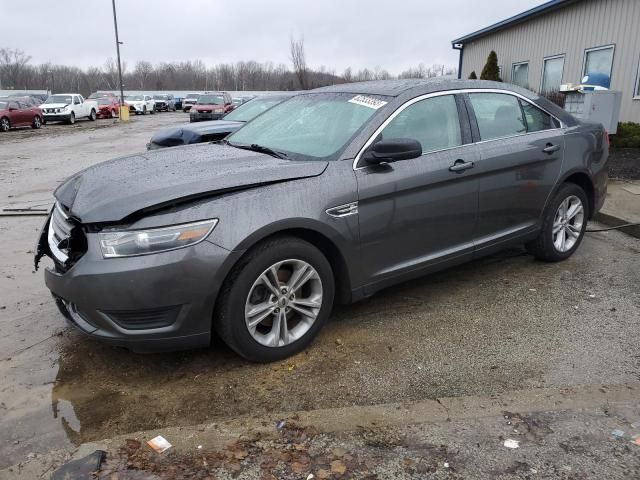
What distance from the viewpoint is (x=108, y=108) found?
36438mm

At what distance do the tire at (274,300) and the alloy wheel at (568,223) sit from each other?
2640mm

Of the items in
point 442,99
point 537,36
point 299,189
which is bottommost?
point 299,189

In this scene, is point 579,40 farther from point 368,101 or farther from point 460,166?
point 368,101

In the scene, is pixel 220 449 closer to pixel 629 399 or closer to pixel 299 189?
pixel 299 189

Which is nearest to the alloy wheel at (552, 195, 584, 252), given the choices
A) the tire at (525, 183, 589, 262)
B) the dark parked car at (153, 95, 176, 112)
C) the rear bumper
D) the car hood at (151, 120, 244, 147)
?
the tire at (525, 183, 589, 262)

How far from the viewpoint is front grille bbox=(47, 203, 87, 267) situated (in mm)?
2992

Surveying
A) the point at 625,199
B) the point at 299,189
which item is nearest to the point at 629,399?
the point at 299,189

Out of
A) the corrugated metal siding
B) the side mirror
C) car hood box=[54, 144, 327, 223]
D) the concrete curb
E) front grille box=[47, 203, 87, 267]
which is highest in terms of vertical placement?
the corrugated metal siding

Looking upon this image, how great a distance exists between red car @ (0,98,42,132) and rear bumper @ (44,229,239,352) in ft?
85.2

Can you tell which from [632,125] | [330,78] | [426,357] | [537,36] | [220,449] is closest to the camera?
[220,449]

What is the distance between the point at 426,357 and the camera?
338cm

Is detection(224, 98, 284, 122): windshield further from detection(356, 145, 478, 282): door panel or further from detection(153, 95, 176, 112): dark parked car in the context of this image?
detection(153, 95, 176, 112): dark parked car

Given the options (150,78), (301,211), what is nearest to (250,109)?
(301,211)

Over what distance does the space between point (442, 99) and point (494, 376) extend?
2.08m
